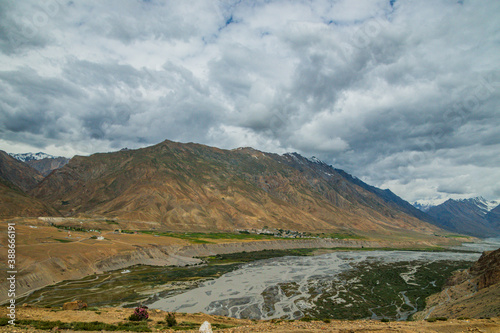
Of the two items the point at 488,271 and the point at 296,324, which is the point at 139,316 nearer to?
the point at 296,324

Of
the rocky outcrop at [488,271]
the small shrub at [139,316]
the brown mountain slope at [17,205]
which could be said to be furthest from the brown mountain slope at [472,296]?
the brown mountain slope at [17,205]

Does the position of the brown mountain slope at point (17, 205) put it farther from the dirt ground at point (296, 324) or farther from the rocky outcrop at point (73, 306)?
the dirt ground at point (296, 324)

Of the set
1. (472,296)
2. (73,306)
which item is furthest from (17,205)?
(472,296)

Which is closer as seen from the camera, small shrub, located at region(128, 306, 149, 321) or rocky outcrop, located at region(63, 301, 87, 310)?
small shrub, located at region(128, 306, 149, 321)

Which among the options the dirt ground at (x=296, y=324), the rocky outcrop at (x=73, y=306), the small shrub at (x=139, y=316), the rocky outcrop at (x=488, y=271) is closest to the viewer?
the dirt ground at (x=296, y=324)

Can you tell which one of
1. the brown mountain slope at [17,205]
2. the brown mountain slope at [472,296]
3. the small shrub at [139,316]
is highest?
the brown mountain slope at [17,205]

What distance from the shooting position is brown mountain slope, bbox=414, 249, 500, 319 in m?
31.2

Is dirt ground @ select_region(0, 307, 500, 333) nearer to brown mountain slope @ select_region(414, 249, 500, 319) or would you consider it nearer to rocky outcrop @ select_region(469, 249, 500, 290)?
brown mountain slope @ select_region(414, 249, 500, 319)

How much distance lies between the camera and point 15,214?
403 feet

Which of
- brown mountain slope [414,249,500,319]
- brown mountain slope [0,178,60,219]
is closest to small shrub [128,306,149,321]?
brown mountain slope [414,249,500,319]

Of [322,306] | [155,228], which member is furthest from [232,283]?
[155,228]

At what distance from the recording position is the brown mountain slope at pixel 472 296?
103 ft

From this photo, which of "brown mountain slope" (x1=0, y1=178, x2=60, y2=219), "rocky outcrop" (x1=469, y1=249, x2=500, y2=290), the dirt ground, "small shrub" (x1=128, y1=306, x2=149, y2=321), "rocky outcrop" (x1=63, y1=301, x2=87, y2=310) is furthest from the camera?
"brown mountain slope" (x1=0, y1=178, x2=60, y2=219)

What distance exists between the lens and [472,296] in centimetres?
3831
